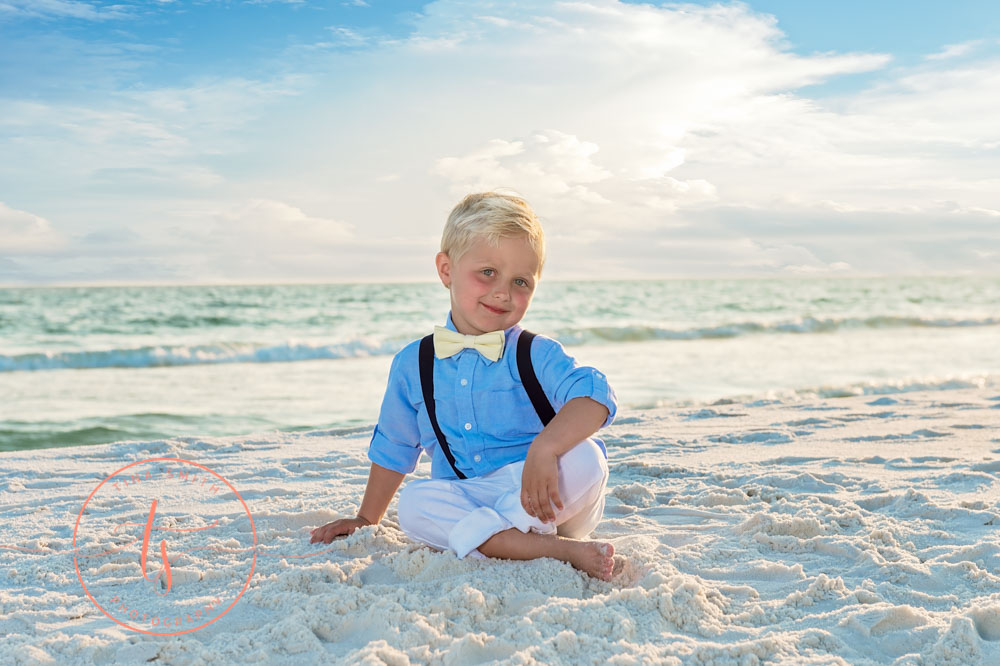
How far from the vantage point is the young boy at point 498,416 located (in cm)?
227

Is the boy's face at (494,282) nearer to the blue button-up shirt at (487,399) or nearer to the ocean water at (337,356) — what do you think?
the blue button-up shirt at (487,399)

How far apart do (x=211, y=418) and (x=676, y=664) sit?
5707mm

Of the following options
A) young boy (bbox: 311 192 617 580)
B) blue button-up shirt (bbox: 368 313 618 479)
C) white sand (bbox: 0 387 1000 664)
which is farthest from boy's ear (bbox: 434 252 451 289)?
white sand (bbox: 0 387 1000 664)

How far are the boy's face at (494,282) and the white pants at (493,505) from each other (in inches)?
17.9

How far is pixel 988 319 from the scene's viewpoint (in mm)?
19922

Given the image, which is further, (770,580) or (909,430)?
(909,430)

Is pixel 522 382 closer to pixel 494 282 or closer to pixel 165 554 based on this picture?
pixel 494 282

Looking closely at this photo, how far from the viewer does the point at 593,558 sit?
2.27 meters

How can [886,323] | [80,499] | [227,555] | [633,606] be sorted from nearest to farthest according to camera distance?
[633,606], [227,555], [80,499], [886,323]

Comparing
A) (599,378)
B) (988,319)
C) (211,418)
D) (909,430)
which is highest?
(988,319)

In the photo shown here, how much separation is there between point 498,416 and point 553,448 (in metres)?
0.31

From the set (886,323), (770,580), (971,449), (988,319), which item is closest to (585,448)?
(770,580)

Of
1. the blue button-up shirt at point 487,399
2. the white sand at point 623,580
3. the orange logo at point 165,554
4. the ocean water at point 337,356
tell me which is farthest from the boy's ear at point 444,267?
the ocean water at point 337,356

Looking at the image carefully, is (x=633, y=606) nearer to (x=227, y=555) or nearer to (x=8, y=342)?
(x=227, y=555)
